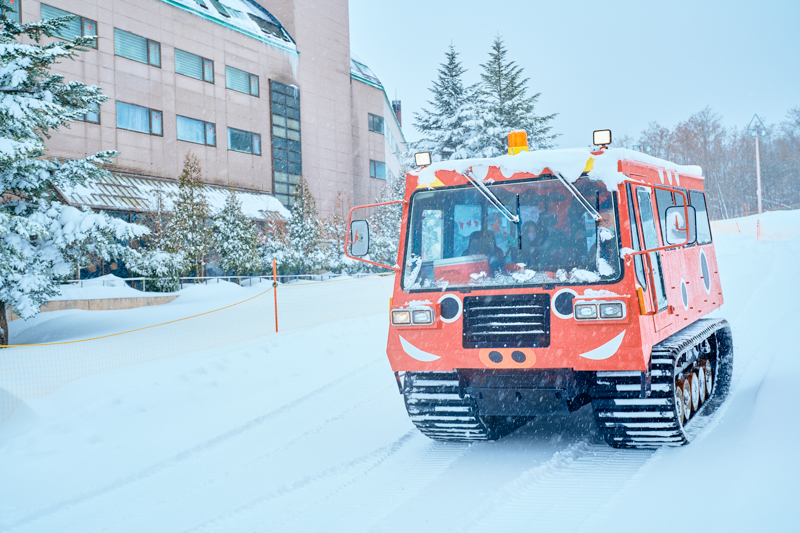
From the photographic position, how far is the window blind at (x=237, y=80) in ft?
107

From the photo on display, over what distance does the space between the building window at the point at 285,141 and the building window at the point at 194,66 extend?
4.14 m

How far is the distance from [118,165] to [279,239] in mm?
6984

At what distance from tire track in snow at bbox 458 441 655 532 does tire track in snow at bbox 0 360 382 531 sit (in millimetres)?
3033

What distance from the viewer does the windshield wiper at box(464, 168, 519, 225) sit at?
6.20 m

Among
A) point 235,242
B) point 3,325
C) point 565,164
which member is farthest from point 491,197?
point 235,242

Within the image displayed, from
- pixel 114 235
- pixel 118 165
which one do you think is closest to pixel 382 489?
pixel 114 235

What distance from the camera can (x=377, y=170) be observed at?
44.7 metres

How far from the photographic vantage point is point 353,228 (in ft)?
21.6

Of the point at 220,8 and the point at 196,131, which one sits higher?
the point at 220,8

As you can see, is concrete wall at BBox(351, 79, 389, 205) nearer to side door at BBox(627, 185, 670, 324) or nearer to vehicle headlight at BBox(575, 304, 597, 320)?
side door at BBox(627, 185, 670, 324)

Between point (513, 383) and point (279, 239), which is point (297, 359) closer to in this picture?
point (513, 383)

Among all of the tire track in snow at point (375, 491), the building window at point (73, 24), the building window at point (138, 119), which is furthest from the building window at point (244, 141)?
the tire track in snow at point (375, 491)

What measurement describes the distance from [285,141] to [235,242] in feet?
37.2

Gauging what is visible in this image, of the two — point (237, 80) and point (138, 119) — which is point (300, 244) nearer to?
point (138, 119)
